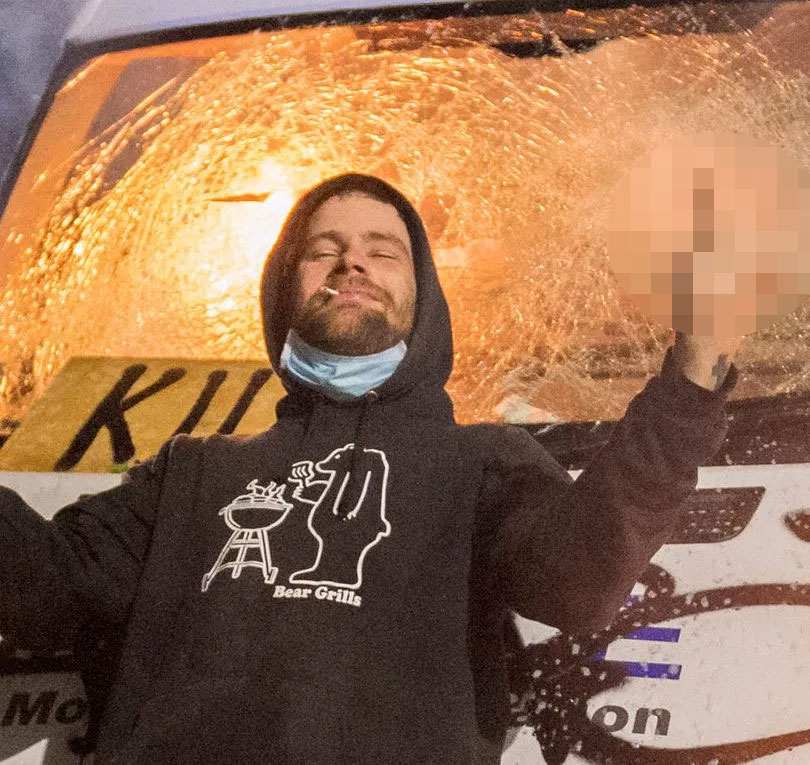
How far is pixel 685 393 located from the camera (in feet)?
3.07

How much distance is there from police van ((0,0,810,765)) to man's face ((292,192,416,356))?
0.36ft

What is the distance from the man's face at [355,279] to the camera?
1.39 metres

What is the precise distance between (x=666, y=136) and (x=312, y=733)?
0.95 metres

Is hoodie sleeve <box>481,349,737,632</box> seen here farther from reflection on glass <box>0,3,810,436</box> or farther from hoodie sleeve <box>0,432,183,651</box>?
hoodie sleeve <box>0,432,183,651</box>

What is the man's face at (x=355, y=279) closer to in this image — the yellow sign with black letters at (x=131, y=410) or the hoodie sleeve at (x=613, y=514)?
the yellow sign with black letters at (x=131, y=410)

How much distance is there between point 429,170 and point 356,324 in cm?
36

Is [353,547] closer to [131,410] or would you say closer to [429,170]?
[131,410]

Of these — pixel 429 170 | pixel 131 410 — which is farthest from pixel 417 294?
pixel 131 410

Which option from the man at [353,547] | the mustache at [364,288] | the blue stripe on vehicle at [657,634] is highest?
the mustache at [364,288]

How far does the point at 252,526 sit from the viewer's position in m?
1.22

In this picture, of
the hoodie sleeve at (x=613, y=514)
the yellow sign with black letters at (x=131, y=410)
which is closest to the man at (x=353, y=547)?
the hoodie sleeve at (x=613, y=514)

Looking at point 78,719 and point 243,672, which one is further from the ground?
point 243,672

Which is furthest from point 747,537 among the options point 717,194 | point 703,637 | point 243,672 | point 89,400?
point 89,400

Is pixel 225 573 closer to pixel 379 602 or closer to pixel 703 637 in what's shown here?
pixel 379 602
